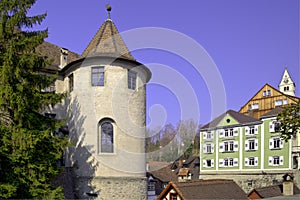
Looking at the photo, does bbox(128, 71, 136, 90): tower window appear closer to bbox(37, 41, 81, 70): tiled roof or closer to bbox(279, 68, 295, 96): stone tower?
bbox(37, 41, 81, 70): tiled roof

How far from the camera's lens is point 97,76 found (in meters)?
18.9

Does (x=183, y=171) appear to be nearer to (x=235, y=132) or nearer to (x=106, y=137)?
(x=235, y=132)

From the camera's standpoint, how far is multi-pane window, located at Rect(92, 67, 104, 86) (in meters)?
18.9

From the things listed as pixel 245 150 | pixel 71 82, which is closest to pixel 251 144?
pixel 245 150

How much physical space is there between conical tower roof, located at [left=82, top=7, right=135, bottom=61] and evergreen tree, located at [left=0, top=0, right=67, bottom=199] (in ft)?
20.9

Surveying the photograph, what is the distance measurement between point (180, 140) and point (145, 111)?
26.2 metres

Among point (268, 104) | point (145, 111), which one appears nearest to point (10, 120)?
point (145, 111)

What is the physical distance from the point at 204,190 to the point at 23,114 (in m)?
10.9

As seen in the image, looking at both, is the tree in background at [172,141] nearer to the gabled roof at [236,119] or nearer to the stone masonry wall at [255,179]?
the gabled roof at [236,119]

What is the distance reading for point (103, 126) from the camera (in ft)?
61.1

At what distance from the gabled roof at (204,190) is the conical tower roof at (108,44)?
7969 mm

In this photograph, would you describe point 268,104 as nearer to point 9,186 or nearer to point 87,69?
point 87,69

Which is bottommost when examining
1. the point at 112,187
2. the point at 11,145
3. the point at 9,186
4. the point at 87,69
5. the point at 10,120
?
the point at 112,187

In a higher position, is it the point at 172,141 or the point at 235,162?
the point at 172,141
